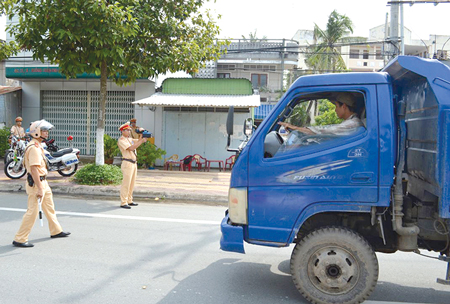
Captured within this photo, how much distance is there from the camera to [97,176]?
33.7 feet

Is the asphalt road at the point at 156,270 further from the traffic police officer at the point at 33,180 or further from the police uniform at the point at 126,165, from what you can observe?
the police uniform at the point at 126,165

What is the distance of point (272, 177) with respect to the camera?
387 cm

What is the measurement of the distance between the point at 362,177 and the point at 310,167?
0.49 m

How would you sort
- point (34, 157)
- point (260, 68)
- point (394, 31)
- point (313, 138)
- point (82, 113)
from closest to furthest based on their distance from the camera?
point (313, 138) < point (34, 157) < point (394, 31) < point (82, 113) < point (260, 68)

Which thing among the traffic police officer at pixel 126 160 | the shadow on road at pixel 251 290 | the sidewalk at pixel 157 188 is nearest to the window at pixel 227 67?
the sidewalk at pixel 157 188

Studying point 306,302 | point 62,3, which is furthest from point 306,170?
point 62,3

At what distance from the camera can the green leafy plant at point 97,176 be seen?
10273mm

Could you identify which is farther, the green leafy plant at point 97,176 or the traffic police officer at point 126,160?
the green leafy plant at point 97,176

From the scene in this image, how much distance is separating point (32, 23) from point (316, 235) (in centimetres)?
849

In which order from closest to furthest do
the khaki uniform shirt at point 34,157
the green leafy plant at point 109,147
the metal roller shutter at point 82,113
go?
1. the khaki uniform shirt at point 34,157
2. the green leafy plant at point 109,147
3. the metal roller shutter at point 82,113

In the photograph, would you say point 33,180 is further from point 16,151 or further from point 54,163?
point 16,151

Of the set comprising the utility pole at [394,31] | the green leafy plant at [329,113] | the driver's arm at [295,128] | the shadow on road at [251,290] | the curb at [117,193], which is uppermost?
the utility pole at [394,31]

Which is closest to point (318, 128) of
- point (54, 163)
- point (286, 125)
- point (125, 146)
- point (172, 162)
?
point (286, 125)

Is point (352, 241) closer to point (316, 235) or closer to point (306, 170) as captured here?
point (316, 235)
